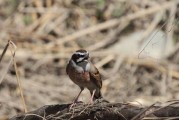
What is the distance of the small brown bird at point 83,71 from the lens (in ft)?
17.7

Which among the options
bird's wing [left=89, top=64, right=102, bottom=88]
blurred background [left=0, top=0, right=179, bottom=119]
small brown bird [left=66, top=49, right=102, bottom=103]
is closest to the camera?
small brown bird [left=66, top=49, right=102, bottom=103]

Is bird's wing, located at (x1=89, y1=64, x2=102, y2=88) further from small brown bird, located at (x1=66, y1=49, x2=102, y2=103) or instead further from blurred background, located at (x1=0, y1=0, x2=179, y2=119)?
blurred background, located at (x1=0, y1=0, x2=179, y2=119)

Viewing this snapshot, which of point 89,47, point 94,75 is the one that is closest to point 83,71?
point 94,75

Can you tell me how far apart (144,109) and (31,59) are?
17.2ft

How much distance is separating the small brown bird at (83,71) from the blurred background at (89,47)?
227 centimetres

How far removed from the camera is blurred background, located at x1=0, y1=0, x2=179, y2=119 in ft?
28.0

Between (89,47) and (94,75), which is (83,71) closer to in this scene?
(94,75)

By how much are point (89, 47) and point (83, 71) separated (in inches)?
150

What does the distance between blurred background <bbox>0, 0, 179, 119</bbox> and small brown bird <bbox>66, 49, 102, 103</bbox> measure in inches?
89.5

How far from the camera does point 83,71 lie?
5594 millimetres

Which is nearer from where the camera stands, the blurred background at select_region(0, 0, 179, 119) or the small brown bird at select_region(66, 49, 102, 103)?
the small brown bird at select_region(66, 49, 102, 103)

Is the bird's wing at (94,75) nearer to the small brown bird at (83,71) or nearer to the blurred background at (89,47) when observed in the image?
the small brown bird at (83,71)

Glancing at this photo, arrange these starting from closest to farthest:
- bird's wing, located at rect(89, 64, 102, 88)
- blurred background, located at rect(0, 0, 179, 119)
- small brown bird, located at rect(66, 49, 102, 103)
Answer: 1. small brown bird, located at rect(66, 49, 102, 103)
2. bird's wing, located at rect(89, 64, 102, 88)
3. blurred background, located at rect(0, 0, 179, 119)

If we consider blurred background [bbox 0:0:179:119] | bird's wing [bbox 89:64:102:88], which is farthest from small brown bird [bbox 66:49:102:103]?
blurred background [bbox 0:0:179:119]
